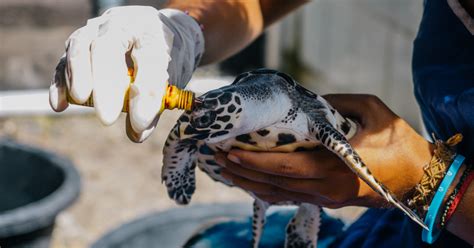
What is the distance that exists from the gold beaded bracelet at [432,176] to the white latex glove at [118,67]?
335 mm

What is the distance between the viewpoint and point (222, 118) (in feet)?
2.40

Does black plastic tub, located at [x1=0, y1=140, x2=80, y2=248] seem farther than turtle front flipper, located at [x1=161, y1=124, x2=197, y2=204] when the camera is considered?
Yes

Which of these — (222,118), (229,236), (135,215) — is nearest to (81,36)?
(222,118)

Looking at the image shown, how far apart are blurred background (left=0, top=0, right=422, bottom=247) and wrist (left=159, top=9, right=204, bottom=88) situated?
50.1 inches

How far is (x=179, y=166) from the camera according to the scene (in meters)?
0.88

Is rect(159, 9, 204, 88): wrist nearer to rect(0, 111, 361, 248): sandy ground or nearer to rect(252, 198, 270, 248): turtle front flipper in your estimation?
rect(252, 198, 270, 248): turtle front flipper

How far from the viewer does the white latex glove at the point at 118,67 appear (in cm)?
64

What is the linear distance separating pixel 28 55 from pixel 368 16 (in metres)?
1.35

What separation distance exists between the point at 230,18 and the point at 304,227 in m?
0.33

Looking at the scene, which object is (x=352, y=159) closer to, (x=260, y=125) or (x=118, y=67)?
(x=260, y=125)

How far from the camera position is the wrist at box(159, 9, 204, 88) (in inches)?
32.1

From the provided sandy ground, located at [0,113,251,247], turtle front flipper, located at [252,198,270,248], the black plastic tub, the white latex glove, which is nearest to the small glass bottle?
the white latex glove

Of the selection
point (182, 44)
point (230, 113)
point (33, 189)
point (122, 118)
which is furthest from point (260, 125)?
point (122, 118)

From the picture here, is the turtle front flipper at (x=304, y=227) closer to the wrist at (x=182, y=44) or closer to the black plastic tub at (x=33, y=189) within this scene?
the wrist at (x=182, y=44)
